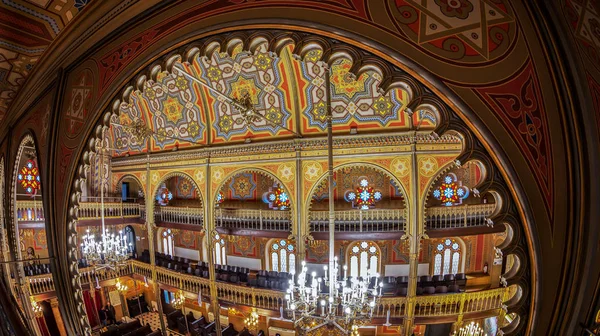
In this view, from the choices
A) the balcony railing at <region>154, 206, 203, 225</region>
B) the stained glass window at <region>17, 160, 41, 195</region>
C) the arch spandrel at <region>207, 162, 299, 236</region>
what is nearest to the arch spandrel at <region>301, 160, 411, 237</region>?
the arch spandrel at <region>207, 162, 299, 236</region>

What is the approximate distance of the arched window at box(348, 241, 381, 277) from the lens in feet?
50.5

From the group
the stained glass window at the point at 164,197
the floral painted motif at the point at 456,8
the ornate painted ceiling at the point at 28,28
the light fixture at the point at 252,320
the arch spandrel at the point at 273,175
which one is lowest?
the light fixture at the point at 252,320

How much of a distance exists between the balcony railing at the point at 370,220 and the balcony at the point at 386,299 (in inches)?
117

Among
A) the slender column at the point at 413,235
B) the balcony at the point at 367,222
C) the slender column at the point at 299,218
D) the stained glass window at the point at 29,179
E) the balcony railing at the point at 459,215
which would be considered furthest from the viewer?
the stained glass window at the point at 29,179

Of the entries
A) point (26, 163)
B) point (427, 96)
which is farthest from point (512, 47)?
point (26, 163)

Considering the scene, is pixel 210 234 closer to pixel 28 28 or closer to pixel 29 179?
pixel 28 28

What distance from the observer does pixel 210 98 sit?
12719 millimetres

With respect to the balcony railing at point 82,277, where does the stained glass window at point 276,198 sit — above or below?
above

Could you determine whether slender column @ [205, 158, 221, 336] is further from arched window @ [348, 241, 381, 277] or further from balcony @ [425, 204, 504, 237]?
balcony @ [425, 204, 504, 237]

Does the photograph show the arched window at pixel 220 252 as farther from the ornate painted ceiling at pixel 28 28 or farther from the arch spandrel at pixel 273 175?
the ornate painted ceiling at pixel 28 28

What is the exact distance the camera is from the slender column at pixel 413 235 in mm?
→ 10773

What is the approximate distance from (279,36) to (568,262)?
10.4ft

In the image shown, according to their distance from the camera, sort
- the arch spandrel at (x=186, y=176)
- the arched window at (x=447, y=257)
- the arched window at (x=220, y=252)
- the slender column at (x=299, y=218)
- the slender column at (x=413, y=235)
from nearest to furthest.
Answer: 1. the slender column at (x=413, y=235)
2. the slender column at (x=299, y=218)
3. the arch spandrel at (x=186, y=176)
4. the arched window at (x=447, y=257)
5. the arched window at (x=220, y=252)


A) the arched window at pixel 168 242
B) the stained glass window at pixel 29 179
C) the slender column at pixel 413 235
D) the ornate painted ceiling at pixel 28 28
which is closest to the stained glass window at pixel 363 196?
the slender column at pixel 413 235
